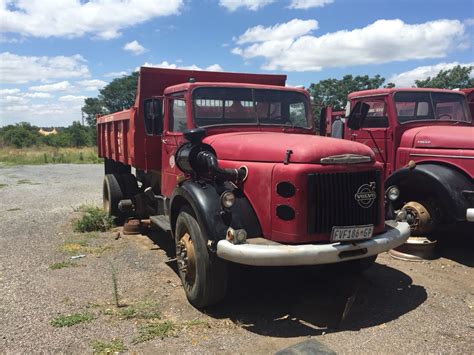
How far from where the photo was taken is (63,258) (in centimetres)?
634

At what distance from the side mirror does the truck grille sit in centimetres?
324

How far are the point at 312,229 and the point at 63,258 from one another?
396 centimetres

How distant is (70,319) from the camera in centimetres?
420

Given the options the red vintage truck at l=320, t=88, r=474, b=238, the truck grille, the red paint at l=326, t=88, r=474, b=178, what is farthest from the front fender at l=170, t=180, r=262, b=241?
the red paint at l=326, t=88, r=474, b=178

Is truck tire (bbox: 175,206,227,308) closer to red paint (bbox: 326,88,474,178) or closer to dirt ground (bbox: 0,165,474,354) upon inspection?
dirt ground (bbox: 0,165,474,354)

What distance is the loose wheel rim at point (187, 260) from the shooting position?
4.55m

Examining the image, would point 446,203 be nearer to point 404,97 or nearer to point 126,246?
point 404,97

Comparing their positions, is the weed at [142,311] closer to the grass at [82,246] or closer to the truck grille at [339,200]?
the truck grille at [339,200]

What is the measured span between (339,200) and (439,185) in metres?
2.50

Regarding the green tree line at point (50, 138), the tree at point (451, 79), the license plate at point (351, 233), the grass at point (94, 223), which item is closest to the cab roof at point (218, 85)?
the license plate at point (351, 233)

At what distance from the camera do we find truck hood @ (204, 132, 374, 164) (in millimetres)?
4066

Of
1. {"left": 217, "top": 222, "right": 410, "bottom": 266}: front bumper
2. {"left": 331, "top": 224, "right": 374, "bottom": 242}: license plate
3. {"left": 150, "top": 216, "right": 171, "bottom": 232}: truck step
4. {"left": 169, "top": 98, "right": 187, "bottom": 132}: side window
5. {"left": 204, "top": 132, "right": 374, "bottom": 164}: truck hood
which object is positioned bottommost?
{"left": 150, "top": 216, "right": 171, "bottom": 232}: truck step

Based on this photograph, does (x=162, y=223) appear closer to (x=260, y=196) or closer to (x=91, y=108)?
(x=260, y=196)

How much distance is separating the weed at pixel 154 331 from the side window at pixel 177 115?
242 centimetres
